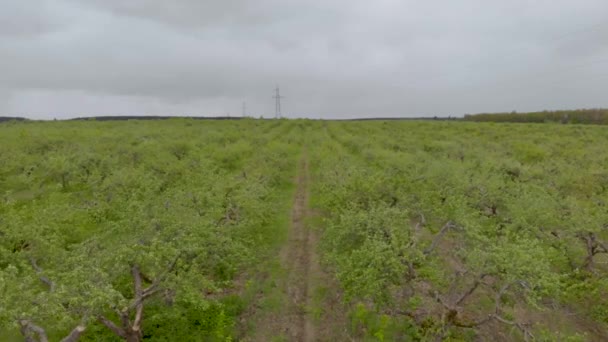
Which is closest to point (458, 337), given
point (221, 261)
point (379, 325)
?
point (379, 325)

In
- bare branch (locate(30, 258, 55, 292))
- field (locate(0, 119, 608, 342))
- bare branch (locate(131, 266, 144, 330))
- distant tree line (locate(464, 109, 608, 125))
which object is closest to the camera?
field (locate(0, 119, 608, 342))

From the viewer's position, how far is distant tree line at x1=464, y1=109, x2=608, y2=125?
8988 cm

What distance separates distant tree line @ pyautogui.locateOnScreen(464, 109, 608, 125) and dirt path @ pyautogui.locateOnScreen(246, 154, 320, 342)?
93532 mm

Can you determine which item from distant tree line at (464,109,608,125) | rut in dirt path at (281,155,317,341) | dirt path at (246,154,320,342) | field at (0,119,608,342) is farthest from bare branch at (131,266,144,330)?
distant tree line at (464,109,608,125)

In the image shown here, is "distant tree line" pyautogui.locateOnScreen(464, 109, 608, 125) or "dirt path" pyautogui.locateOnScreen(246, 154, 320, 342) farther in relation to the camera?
"distant tree line" pyautogui.locateOnScreen(464, 109, 608, 125)

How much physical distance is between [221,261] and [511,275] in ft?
24.7

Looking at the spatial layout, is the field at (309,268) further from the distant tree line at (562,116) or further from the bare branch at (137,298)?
the distant tree line at (562,116)

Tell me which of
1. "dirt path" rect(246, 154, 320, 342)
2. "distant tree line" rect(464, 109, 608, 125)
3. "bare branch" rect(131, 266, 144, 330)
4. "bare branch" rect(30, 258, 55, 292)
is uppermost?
"distant tree line" rect(464, 109, 608, 125)

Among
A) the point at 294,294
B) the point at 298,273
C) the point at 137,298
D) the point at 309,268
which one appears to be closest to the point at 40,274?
the point at 137,298

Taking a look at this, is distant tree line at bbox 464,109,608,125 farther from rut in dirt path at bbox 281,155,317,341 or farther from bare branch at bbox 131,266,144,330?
bare branch at bbox 131,266,144,330

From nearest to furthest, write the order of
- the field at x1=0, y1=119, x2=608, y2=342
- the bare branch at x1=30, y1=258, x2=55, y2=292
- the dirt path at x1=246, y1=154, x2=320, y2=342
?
the field at x1=0, y1=119, x2=608, y2=342 < the bare branch at x1=30, y1=258, x2=55, y2=292 < the dirt path at x1=246, y1=154, x2=320, y2=342

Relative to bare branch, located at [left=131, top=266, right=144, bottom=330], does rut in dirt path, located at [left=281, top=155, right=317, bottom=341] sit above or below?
below

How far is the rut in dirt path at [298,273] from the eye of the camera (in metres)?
11.7

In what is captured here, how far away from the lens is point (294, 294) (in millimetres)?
13484
